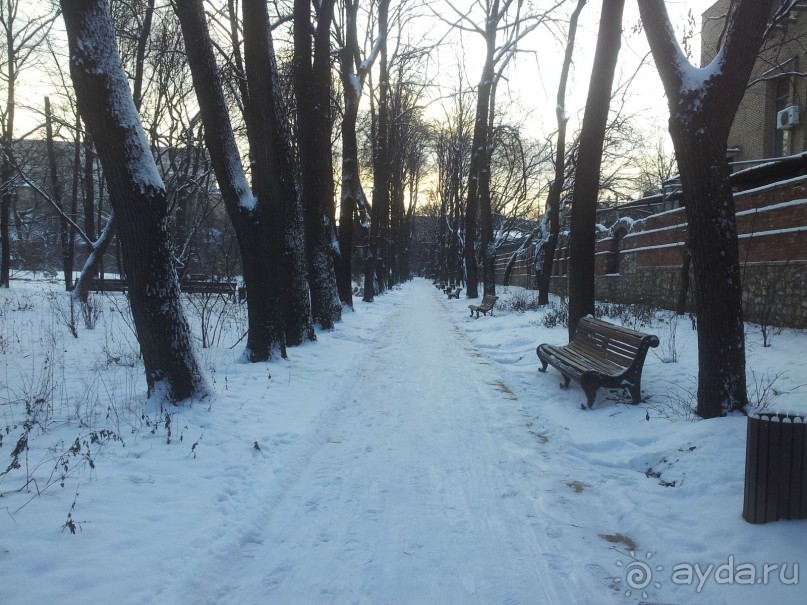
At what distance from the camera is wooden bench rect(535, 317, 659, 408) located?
233 inches

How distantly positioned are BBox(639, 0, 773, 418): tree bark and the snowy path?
1.74 meters

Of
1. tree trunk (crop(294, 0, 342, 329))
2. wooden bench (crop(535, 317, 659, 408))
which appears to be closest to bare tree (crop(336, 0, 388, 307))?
tree trunk (crop(294, 0, 342, 329))

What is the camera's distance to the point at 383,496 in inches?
157

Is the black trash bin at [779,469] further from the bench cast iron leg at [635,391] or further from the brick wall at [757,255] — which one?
the brick wall at [757,255]

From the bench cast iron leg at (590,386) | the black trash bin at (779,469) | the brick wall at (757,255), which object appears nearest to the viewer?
the black trash bin at (779,469)

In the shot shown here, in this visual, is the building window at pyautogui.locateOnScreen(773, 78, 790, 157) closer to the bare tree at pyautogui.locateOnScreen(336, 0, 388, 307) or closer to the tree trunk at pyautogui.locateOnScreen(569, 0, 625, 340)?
the bare tree at pyautogui.locateOnScreen(336, 0, 388, 307)

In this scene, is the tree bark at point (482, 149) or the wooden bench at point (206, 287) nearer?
the wooden bench at point (206, 287)

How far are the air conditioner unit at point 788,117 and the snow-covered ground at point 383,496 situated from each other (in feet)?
54.7

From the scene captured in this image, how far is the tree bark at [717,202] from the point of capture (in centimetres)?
480

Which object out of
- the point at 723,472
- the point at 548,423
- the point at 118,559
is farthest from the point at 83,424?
the point at 723,472

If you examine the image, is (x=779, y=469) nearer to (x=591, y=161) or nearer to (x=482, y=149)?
(x=591, y=161)

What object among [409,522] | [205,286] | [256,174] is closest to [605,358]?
[409,522]

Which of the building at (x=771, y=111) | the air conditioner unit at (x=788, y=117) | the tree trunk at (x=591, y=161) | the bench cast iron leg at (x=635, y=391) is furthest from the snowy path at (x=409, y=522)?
the air conditioner unit at (x=788, y=117)
